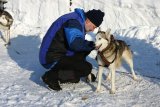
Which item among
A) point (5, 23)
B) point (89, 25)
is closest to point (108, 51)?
point (89, 25)

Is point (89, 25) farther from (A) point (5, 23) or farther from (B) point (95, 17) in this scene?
(A) point (5, 23)

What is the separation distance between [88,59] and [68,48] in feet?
6.34

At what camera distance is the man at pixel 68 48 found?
17.4 feet

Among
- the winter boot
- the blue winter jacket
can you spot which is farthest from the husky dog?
the winter boot

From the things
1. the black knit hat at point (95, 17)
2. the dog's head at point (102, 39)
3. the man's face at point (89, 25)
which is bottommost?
the dog's head at point (102, 39)

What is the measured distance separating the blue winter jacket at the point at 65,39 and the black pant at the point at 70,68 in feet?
0.28

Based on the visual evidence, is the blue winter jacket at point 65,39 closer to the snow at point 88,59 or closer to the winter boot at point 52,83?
the winter boot at point 52,83

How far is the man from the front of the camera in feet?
17.4

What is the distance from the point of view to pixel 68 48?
5.50 metres

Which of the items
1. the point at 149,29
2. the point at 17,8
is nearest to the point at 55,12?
the point at 17,8

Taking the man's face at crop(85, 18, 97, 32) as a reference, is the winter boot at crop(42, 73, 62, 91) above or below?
below

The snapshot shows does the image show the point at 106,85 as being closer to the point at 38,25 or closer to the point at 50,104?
the point at 50,104

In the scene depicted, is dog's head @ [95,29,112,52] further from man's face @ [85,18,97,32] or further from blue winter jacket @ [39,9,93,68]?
man's face @ [85,18,97,32]

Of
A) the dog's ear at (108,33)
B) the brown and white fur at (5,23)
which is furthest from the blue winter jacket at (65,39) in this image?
the brown and white fur at (5,23)
